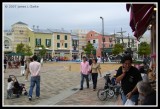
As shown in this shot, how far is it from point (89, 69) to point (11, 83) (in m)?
3.59

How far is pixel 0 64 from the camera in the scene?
21.3ft

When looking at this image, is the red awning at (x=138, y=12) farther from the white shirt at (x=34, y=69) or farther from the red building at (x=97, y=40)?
the red building at (x=97, y=40)

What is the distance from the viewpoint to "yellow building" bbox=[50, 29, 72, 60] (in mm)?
73438

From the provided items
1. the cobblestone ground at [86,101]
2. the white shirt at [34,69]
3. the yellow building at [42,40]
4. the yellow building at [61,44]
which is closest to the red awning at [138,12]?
the cobblestone ground at [86,101]

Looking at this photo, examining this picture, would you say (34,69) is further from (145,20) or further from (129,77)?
(129,77)

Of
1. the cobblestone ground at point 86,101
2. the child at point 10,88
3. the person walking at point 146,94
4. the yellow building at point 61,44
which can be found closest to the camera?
the person walking at point 146,94

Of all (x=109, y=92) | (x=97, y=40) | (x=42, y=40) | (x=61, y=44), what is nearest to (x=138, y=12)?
(x=109, y=92)

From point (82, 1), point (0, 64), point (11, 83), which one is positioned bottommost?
point (11, 83)

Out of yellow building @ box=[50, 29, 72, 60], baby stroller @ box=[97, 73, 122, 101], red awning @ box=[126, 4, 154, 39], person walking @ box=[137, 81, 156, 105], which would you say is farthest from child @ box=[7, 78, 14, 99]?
A: yellow building @ box=[50, 29, 72, 60]

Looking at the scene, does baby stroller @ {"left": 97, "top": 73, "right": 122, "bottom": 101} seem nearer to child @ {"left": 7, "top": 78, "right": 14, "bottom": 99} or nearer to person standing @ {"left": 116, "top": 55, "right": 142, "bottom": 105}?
→ child @ {"left": 7, "top": 78, "right": 14, "bottom": 99}

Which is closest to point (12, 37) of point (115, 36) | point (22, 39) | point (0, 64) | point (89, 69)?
point (22, 39)

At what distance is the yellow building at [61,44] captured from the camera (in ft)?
241

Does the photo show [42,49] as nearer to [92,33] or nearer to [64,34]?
[64,34]

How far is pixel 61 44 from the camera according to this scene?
7456 cm
